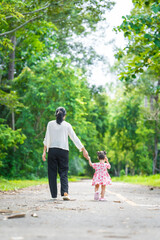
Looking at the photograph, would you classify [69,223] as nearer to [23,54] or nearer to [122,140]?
[23,54]

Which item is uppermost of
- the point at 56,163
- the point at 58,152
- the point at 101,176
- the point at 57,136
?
the point at 57,136

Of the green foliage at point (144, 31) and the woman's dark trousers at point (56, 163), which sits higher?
the green foliage at point (144, 31)

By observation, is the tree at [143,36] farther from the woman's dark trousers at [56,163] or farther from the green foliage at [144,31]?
the woman's dark trousers at [56,163]

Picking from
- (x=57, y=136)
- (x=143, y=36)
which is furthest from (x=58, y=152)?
(x=143, y=36)

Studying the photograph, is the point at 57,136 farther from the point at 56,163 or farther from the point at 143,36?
the point at 143,36

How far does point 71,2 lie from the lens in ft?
59.0

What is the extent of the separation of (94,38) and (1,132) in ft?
66.2

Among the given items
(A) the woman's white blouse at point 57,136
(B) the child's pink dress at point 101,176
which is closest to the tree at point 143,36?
(A) the woman's white blouse at point 57,136

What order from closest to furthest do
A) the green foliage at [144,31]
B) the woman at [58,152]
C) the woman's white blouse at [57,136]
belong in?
the woman at [58,152]
the woman's white blouse at [57,136]
the green foliage at [144,31]

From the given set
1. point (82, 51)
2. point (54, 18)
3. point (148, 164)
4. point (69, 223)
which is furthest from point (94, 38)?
point (69, 223)

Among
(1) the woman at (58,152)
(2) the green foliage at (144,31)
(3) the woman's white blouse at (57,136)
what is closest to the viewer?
(1) the woman at (58,152)

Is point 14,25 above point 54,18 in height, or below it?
below

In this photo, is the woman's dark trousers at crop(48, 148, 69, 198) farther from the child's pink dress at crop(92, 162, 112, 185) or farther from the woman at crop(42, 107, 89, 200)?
the child's pink dress at crop(92, 162, 112, 185)

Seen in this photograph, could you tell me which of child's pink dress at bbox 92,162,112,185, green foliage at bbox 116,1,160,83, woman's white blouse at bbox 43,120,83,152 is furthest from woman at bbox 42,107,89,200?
green foliage at bbox 116,1,160,83
